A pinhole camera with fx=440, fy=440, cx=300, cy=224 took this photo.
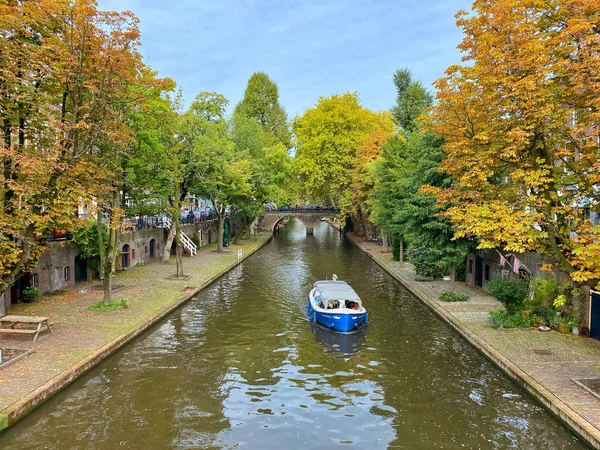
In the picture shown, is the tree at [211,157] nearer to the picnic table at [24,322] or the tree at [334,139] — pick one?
the tree at [334,139]

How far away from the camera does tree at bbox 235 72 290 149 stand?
3297 inches

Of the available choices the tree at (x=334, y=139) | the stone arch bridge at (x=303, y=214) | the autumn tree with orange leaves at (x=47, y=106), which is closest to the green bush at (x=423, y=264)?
the autumn tree with orange leaves at (x=47, y=106)

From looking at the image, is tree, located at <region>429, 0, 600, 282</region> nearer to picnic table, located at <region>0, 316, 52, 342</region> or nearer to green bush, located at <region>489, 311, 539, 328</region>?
green bush, located at <region>489, 311, 539, 328</region>

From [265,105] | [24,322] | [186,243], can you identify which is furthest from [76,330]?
[265,105]

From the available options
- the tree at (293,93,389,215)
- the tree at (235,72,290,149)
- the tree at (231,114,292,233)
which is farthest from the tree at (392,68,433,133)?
the tree at (235,72,290,149)

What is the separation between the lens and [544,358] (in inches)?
597

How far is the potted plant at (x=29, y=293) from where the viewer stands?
2267 cm

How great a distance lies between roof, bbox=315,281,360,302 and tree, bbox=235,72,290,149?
62.3m

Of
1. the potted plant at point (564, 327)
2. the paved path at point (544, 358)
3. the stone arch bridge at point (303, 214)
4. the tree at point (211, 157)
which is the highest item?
the tree at point (211, 157)

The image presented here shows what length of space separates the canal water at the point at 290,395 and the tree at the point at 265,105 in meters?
66.7

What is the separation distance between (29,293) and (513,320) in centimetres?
2352

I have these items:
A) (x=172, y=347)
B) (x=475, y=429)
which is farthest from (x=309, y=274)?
(x=475, y=429)

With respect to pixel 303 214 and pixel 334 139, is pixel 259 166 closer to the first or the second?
pixel 334 139

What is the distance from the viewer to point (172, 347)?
17.9m
